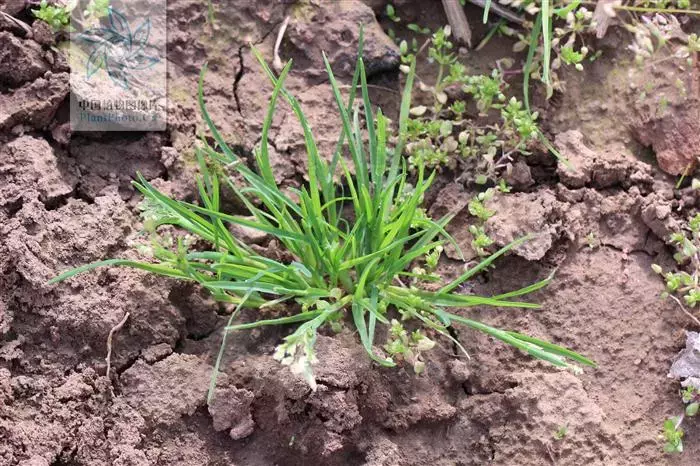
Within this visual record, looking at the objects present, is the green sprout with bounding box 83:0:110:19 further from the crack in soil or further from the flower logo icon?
the crack in soil

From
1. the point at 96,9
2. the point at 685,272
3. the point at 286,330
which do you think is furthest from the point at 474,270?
the point at 96,9

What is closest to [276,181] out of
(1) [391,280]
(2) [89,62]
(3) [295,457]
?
(1) [391,280]

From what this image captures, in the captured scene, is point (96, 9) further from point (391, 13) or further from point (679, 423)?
point (679, 423)

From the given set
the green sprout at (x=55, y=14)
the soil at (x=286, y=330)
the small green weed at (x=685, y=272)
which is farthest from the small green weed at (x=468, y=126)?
the green sprout at (x=55, y=14)

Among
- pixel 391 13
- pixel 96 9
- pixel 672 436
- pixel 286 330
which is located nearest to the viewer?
pixel 672 436

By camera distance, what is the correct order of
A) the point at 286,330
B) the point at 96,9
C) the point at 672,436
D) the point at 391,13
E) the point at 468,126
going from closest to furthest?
1. the point at 672,436
2. the point at 286,330
3. the point at 96,9
4. the point at 468,126
5. the point at 391,13

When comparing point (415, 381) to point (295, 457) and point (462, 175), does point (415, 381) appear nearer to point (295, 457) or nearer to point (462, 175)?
point (295, 457)
